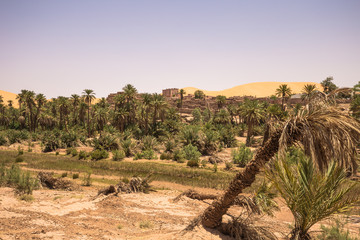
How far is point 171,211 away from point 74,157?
24911 mm

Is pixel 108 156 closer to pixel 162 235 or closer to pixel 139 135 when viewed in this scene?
pixel 139 135

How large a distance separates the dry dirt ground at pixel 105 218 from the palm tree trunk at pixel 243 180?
45 cm

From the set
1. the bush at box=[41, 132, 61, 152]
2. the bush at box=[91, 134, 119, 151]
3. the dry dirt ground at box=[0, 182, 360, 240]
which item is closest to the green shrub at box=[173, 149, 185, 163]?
the bush at box=[91, 134, 119, 151]

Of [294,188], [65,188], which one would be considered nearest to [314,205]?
[294,188]

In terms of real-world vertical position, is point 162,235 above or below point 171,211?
above

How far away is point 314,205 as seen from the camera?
509 centimetres

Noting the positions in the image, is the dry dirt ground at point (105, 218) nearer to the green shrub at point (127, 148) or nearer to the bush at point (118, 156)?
the bush at point (118, 156)

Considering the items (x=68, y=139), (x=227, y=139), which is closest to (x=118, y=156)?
(x=68, y=139)

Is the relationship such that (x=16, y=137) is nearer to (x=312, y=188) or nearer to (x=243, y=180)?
(x=243, y=180)

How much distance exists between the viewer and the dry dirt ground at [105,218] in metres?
7.43

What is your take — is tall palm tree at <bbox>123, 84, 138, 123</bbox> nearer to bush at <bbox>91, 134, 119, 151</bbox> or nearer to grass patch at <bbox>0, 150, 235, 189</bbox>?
bush at <bbox>91, 134, 119, 151</bbox>

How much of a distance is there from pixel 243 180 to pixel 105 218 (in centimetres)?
630

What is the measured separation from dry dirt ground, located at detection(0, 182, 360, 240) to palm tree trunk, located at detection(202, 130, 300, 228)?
0.45 meters

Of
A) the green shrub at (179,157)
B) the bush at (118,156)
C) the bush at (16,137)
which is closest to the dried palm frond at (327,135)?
the green shrub at (179,157)
